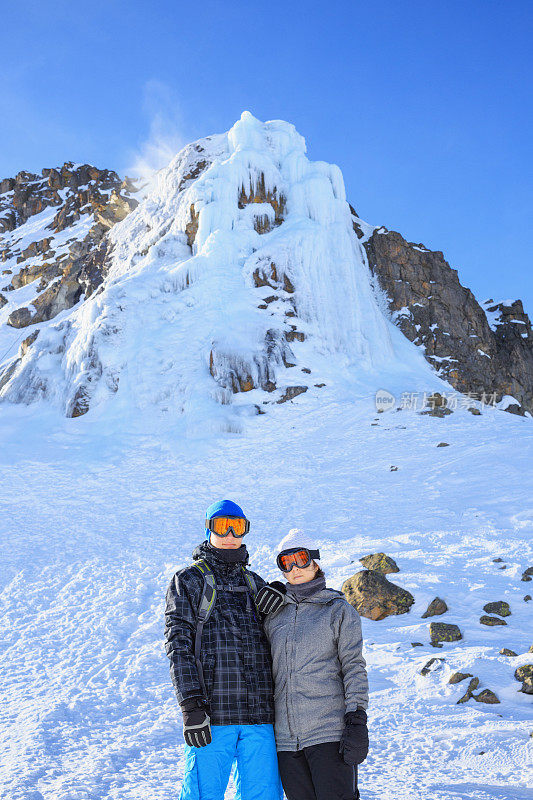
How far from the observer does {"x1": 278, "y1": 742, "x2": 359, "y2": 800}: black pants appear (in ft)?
8.39

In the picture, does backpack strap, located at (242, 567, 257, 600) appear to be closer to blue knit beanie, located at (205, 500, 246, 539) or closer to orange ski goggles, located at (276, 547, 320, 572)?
orange ski goggles, located at (276, 547, 320, 572)

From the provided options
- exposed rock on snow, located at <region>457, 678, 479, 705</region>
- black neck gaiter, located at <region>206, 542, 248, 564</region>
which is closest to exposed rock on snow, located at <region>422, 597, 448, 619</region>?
exposed rock on snow, located at <region>457, 678, 479, 705</region>

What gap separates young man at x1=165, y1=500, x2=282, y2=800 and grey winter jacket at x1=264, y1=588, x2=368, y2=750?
0.10m

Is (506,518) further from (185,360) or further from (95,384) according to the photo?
(95,384)

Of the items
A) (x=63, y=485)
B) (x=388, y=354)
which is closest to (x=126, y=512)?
(x=63, y=485)

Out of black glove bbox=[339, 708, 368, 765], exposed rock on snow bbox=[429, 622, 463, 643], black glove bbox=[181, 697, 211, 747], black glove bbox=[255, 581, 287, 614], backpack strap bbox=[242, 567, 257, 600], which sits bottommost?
exposed rock on snow bbox=[429, 622, 463, 643]

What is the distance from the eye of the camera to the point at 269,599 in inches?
113

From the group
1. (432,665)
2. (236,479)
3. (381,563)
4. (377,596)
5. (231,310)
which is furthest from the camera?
(231,310)

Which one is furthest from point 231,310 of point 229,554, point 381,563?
point 229,554

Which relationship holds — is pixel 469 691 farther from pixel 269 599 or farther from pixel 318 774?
pixel 269 599

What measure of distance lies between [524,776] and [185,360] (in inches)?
870

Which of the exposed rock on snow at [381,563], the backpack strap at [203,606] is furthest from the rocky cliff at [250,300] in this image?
the backpack strap at [203,606]

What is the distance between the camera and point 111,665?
6.64 metres

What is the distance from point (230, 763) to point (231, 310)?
24.1m
